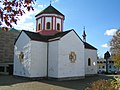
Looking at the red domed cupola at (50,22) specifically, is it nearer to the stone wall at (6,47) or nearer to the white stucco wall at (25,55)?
the white stucco wall at (25,55)

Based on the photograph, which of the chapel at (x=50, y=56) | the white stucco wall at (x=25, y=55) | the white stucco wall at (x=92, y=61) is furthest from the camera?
the white stucco wall at (x=92, y=61)

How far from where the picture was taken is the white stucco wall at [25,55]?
28112 mm

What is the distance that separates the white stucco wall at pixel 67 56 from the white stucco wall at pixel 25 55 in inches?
182

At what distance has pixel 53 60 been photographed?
91.8 ft

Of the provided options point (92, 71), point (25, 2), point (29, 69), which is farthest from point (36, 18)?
point (25, 2)

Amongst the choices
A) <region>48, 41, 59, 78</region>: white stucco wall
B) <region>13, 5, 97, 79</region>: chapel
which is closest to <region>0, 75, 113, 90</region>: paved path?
<region>13, 5, 97, 79</region>: chapel

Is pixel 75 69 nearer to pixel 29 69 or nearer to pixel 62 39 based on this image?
pixel 62 39

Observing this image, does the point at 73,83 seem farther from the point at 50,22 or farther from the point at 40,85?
the point at 50,22

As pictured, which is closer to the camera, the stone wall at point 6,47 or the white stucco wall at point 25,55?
the white stucco wall at point 25,55

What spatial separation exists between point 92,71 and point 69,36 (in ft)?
34.3

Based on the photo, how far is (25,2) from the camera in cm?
434

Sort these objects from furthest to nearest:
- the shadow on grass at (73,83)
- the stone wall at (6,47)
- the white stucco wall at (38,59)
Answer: the stone wall at (6,47) < the white stucco wall at (38,59) < the shadow on grass at (73,83)

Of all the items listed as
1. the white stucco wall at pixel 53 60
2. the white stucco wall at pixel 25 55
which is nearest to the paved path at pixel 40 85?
the white stucco wall at pixel 53 60

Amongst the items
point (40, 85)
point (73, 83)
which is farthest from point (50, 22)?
point (40, 85)
